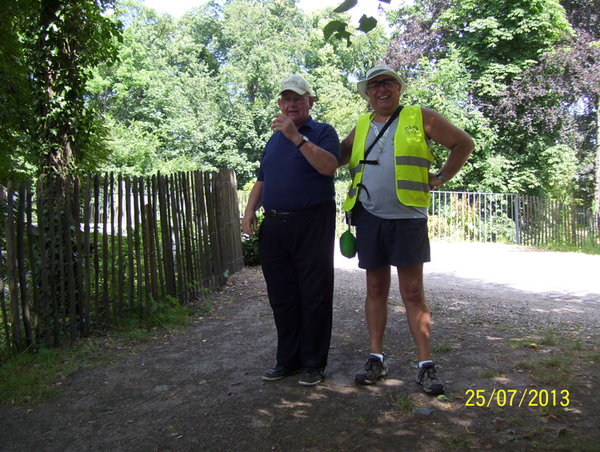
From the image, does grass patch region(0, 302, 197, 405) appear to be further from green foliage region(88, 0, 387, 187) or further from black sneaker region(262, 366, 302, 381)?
green foliage region(88, 0, 387, 187)

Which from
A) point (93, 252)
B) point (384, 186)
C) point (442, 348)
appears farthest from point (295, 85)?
point (93, 252)

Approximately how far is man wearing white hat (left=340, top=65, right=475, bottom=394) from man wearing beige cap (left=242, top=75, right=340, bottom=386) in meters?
0.23

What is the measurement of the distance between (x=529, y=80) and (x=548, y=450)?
1676 centimetres

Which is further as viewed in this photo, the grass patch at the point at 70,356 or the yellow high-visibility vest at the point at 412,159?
the grass patch at the point at 70,356

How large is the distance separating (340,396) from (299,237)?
1.05 meters

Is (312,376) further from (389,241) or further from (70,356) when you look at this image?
(70,356)

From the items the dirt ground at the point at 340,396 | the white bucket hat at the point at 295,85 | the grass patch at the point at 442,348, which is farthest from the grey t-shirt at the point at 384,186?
the grass patch at the point at 442,348

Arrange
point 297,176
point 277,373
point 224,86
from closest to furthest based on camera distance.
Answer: point 297,176
point 277,373
point 224,86

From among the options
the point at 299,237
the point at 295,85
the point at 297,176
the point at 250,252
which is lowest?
the point at 250,252

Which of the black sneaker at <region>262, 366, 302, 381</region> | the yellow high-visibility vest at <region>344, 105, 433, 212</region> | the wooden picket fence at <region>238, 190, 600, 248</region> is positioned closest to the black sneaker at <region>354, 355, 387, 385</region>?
the black sneaker at <region>262, 366, 302, 381</region>

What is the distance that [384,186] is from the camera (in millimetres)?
3152

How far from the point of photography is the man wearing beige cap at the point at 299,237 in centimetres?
330

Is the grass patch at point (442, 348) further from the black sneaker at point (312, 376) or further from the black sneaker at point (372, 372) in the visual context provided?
the black sneaker at point (312, 376)

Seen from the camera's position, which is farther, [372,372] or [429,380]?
[372,372]
